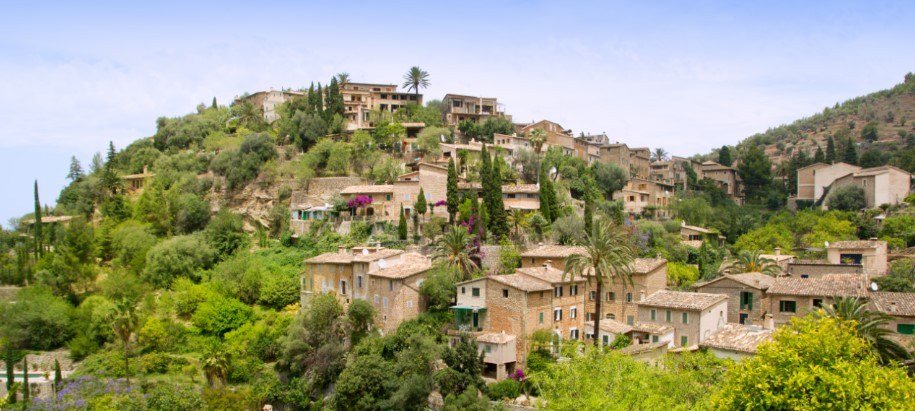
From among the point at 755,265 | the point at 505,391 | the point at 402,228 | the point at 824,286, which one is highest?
the point at 402,228

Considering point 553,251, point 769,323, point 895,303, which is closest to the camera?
point 895,303

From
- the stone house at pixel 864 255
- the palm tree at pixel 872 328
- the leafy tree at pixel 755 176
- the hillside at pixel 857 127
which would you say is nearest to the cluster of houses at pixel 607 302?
the stone house at pixel 864 255

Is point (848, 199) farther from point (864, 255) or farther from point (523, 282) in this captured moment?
point (523, 282)

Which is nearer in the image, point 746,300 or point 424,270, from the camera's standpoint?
point 746,300

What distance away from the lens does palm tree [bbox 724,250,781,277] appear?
154 feet

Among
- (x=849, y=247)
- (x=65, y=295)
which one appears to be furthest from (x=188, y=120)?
(x=849, y=247)

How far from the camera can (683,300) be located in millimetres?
38344

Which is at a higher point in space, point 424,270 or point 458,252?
point 458,252

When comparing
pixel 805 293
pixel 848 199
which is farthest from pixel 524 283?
pixel 848 199

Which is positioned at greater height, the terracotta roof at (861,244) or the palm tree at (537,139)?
the palm tree at (537,139)

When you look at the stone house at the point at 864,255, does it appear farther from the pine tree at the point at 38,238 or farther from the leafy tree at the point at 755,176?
the pine tree at the point at 38,238

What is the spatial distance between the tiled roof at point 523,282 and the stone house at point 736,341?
8.40m

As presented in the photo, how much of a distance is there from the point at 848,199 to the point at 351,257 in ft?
151

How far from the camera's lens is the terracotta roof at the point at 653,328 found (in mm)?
37094
